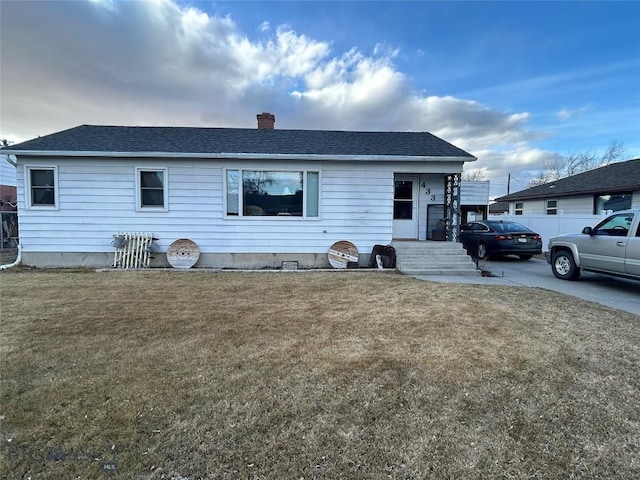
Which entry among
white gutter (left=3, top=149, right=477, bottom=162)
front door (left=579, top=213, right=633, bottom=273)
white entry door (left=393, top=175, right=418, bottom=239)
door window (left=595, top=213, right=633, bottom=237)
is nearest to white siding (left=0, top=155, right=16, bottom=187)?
white gutter (left=3, top=149, right=477, bottom=162)

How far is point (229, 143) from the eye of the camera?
9570mm

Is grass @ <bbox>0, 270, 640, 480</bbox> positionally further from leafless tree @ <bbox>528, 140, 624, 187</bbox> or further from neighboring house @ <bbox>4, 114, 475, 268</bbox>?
leafless tree @ <bbox>528, 140, 624, 187</bbox>

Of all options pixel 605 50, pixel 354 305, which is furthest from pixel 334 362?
pixel 605 50

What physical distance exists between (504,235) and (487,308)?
703 centimetres

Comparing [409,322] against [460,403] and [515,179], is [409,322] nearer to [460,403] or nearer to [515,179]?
[460,403]

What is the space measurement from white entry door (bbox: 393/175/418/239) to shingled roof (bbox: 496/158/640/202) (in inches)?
393

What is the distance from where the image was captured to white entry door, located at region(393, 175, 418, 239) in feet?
35.5

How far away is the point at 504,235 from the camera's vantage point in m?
11.1

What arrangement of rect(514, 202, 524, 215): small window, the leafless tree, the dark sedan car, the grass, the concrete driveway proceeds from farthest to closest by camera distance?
the leafless tree < rect(514, 202, 524, 215): small window < the dark sedan car < the concrete driveway < the grass

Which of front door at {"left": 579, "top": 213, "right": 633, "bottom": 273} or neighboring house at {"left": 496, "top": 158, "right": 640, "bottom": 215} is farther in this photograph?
neighboring house at {"left": 496, "top": 158, "right": 640, "bottom": 215}

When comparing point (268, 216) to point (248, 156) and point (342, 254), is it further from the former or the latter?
point (342, 254)

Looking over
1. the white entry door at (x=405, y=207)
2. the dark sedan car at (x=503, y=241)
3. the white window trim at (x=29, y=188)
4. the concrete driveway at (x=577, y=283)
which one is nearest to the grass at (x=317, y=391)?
the concrete driveway at (x=577, y=283)

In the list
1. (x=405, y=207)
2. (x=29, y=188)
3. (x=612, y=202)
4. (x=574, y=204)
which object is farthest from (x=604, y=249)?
(x=29, y=188)

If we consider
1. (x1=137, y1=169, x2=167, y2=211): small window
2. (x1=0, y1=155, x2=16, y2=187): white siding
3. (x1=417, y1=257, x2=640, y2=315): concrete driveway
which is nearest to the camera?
(x1=417, y1=257, x2=640, y2=315): concrete driveway
